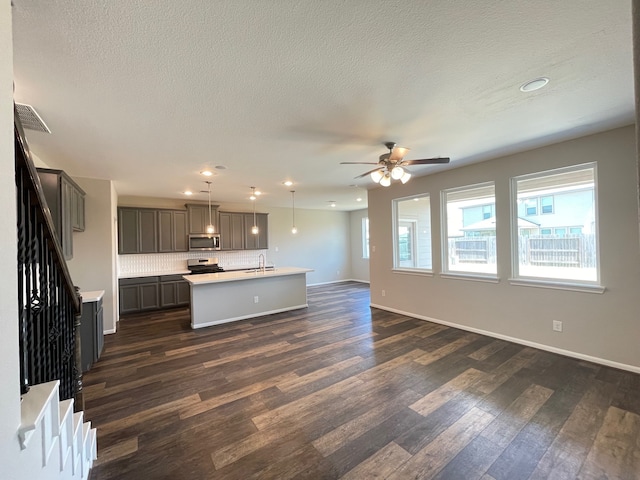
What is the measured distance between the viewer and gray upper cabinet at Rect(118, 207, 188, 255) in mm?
5770

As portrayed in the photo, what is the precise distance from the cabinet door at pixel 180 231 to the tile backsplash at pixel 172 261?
34cm

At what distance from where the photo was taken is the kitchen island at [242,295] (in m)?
4.73

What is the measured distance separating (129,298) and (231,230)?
8.64ft

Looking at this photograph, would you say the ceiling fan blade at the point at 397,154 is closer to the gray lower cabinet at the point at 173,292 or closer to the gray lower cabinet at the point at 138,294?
the gray lower cabinet at the point at 173,292

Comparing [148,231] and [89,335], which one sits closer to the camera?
[89,335]

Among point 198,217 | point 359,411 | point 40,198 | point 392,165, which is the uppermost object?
point 392,165

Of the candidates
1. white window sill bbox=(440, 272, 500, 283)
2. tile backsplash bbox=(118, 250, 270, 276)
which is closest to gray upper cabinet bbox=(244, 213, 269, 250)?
tile backsplash bbox=(118, 250, 270, 276)

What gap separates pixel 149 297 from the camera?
5.77 meters

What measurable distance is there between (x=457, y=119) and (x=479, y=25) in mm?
1229

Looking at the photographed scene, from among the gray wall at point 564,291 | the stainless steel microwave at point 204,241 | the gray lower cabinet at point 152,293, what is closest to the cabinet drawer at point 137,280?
the gray lower cabinet at point 152,293

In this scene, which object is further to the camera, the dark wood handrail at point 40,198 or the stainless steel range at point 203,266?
the stainless steel range at point 203,266

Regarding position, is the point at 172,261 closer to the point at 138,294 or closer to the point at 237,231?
the point at 138,294

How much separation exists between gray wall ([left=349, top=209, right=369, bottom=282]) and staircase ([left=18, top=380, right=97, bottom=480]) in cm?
811

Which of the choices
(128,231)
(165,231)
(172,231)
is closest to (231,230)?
(172,231)
